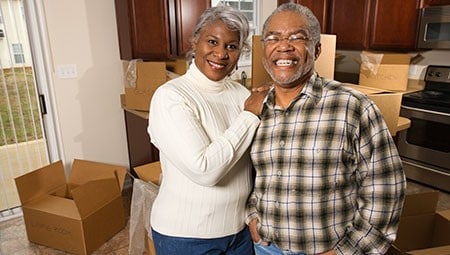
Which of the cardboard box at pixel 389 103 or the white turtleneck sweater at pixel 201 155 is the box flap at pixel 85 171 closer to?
the white turtleneck sweater at pixel 201 155

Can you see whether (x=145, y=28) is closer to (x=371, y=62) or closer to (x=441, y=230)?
(x=371, y=62)

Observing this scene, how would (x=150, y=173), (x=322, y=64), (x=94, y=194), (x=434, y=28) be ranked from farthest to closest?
1. (x=434, y=28)
2. (x=94, y=194)
3. (x=150, y=173)
4. (x=322, y=64)

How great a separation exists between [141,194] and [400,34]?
2619 millimetres

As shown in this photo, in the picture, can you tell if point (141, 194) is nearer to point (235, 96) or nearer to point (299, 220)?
point (235, 96)

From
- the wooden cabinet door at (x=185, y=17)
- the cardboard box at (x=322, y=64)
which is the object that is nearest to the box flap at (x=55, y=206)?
the wooden cabinet door at (x=185, y=17)

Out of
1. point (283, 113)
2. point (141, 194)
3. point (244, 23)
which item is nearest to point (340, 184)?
point (283, 113)

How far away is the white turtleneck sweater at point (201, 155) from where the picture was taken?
98 centimetres

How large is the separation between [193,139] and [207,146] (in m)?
0.05

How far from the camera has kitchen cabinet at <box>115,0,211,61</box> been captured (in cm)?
256

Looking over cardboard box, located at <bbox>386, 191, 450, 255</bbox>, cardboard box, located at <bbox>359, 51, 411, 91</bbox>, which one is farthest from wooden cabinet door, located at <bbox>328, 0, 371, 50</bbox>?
cardboard box, located at <bbox>386, 191, 450, 255</bbox>

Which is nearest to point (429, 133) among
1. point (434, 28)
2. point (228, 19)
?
point (434, 28)

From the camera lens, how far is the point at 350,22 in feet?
10.5

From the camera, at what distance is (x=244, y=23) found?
3.76 ft

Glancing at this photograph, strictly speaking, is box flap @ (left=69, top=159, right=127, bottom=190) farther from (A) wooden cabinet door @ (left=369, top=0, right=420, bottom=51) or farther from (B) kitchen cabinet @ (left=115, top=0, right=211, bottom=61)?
(A) wooden cabinet door @ (left=369, top=0, right=420, bottom=51)
